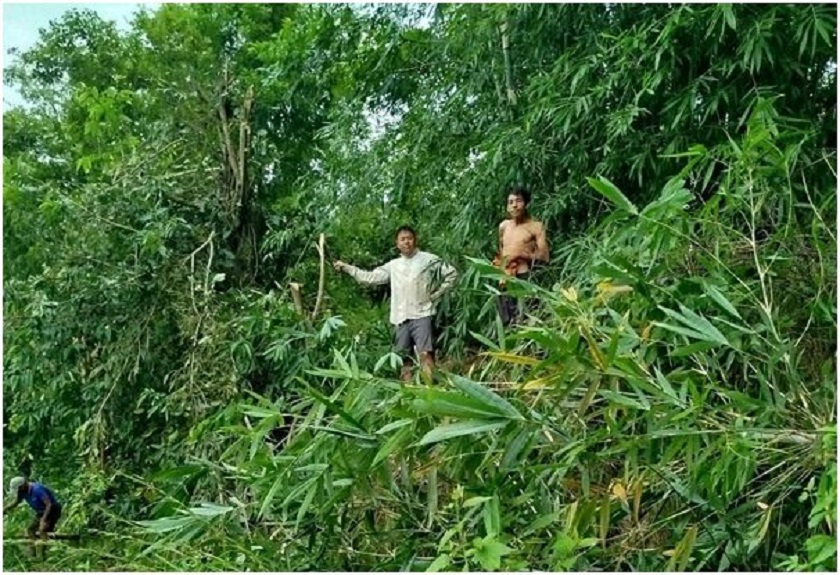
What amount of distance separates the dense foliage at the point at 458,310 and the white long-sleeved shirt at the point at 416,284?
111 mm

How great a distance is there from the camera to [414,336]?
4254mm

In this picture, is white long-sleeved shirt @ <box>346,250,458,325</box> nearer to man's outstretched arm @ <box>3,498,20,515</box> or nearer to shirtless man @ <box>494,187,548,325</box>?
shirtless man @ <box>494,187,548,325</box>

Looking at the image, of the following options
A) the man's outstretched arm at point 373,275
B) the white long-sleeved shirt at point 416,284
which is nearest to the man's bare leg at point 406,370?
the white long-sleeved shirt at point 416,284

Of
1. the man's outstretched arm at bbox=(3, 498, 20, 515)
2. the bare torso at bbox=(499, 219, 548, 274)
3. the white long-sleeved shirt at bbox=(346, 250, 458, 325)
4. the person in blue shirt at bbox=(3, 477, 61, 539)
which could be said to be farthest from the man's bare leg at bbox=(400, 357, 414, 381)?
the man's outstretched arm at bbox=(3, 498, 20, 515)

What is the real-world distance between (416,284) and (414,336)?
0.71 feet

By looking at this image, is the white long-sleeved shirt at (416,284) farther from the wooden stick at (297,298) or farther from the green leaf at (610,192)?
the green leaf at (610,192)

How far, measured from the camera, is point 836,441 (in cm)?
201

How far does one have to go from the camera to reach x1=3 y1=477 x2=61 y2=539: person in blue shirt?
4.67 m

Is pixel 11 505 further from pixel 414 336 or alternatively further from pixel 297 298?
pixel 414 336

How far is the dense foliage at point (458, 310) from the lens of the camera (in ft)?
7.34

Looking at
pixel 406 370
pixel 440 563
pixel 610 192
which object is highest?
pixel 610 192

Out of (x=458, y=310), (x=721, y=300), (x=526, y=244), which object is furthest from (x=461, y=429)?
(x=458, y=310)

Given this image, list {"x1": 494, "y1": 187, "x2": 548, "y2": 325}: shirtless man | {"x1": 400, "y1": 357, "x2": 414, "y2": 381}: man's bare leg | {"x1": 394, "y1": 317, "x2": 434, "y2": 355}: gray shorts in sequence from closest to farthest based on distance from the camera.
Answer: {"x1": 400, "y1": 357, "x2": 414, "y2": 381}: man's bare leg < {"x1": 494, "y1": 187, "x2": 548, "y2": 325}: shirtless man < {"x1": 394, "y1": 317, "x2": 434, "y2": 355}: gray shorts

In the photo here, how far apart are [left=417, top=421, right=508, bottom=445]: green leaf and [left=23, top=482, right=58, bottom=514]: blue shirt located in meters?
3.22
